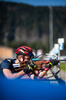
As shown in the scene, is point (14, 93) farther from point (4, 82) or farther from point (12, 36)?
point (12, 36)

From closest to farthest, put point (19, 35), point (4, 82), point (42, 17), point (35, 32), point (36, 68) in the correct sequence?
1. point (4, 82)
2. point (36, 68)
3. point (19, 35)
4. point (35, 32)
5. point (42, 17)

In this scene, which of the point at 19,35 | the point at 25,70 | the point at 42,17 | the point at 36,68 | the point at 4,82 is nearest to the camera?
the point at 4,82

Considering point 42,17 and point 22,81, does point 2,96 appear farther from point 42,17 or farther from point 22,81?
point 42,17

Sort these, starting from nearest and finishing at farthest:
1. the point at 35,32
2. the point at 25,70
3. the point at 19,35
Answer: the point at 25,70, the point at 19,35, the point at 35,32

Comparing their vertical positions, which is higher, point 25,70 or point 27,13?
point 27,13

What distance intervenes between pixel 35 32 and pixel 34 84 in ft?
318

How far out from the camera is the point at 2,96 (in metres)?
1.71

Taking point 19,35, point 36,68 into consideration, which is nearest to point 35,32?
point 19,35

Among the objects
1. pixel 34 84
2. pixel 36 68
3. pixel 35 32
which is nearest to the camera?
pixel 34 84

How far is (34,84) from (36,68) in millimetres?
863

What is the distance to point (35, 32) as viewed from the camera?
322ft

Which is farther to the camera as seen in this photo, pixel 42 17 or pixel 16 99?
pixel 42 17

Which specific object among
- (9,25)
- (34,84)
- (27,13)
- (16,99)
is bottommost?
(16,99)

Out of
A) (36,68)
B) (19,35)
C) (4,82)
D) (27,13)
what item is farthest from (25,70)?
(27,13)
